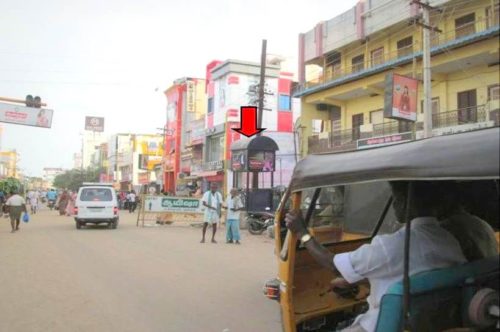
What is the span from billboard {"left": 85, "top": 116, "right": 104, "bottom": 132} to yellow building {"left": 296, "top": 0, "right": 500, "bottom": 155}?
30976 mm

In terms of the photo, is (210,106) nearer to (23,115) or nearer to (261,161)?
(23,115)

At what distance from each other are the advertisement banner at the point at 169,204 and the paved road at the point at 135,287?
23.9ft

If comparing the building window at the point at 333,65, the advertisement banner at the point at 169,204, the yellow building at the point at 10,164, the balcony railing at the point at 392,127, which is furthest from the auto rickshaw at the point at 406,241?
the yellow building at the point at 10,164

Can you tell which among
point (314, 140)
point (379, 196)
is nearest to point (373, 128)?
point (314, 140)

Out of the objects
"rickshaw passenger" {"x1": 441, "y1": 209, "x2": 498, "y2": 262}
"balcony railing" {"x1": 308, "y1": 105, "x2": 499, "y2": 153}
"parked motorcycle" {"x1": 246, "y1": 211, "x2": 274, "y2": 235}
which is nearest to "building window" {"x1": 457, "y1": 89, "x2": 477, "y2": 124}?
"balcony railing" {"x1": 308, "y1": 105, "x2": 499, "y2": 153}

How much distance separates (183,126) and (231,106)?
1209cm

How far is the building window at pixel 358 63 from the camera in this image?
26309 mm

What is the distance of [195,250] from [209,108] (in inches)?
1249

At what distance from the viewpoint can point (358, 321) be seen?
3053mm

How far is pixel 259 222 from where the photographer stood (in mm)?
18922

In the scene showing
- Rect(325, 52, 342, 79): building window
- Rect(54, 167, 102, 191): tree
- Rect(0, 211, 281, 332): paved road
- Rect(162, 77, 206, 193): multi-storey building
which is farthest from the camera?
Rect(54, 167, 102, 191): tree

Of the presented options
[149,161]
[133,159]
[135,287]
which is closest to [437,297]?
[135,287]

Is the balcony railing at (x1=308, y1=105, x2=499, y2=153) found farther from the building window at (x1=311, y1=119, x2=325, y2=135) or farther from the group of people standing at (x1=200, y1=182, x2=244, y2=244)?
the group of people standing at (x1=200, y1=182, x2=244, y2=244)

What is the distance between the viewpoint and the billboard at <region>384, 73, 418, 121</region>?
11.8 metres
